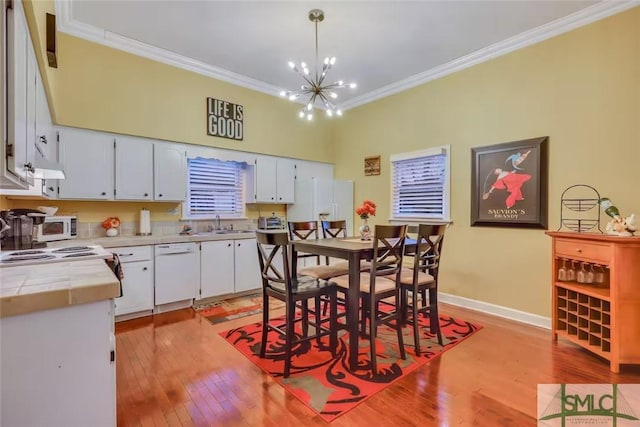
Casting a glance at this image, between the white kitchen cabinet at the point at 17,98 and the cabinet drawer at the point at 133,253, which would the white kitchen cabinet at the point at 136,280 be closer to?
the cabinet drawer at the point at 133,253

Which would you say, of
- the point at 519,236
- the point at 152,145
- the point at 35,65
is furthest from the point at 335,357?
the point at 152,145

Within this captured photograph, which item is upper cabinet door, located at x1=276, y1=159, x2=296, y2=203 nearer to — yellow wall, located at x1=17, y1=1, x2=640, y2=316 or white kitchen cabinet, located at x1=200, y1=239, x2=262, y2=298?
yellow wall, located at x1=17, y1=1, x2=640, y2=316

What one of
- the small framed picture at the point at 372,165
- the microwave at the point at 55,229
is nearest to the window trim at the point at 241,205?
the microwave at the point at 55,229

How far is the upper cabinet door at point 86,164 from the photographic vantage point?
10.8 feet

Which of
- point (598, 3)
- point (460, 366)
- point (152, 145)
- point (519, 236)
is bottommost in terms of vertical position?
point (460, 366)

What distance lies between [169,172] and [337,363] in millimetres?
3041

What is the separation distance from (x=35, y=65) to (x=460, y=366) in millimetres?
3680

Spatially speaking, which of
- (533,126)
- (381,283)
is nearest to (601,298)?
(381,283)

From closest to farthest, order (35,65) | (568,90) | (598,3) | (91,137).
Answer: (35,65)
(598,3)
(568,90)
(91,137)

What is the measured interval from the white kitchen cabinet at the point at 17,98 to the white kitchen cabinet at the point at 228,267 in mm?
2441

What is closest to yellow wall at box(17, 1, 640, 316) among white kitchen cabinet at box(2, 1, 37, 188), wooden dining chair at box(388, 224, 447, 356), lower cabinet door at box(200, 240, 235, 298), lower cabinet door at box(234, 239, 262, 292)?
white kitchen cabinet at box(2, 1, 37, 188)

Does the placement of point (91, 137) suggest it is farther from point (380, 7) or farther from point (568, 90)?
point (568, 90)

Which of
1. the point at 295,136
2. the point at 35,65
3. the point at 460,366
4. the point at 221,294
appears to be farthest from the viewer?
the point at 295,136

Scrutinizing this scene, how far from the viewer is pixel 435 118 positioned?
4.26m
